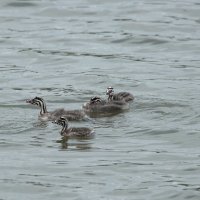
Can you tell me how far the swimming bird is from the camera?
20.6 metres

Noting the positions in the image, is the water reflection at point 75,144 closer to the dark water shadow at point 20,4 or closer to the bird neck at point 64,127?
the bird neck at point 64,127

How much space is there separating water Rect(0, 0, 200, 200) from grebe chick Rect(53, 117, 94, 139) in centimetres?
→ 17

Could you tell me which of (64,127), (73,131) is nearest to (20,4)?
(64,127)

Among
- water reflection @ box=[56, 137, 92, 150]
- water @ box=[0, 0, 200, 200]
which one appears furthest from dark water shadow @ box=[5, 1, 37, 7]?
water reflection @ box=[56, 137, 92, 150]

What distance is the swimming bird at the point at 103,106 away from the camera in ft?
67.7

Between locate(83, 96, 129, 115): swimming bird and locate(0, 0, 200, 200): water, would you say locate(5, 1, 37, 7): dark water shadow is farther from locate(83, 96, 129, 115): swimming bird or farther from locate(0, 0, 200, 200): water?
locate(83, 96, 129, 115): swimming bird

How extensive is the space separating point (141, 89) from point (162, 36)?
19.4ft

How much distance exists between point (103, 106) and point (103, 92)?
1451 millimetres

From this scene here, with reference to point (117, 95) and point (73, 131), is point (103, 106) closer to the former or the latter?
point (117, 95)

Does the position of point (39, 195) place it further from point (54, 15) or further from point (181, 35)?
point (54, 15)

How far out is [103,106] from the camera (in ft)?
68.8

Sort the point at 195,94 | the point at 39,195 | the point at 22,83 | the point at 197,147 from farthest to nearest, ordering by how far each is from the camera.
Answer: the point at 22,83 → the point at 195,94 → the point at 197,147 → the point at 39,195

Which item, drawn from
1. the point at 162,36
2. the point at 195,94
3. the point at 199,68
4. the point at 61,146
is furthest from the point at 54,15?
the point at 61,146

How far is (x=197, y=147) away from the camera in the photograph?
18109 millimetres
